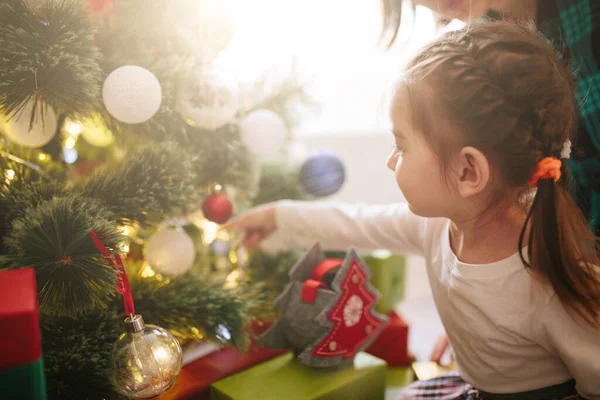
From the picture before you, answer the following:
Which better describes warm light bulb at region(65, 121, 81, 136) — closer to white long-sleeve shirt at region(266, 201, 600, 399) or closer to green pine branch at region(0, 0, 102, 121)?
green pine branch at region(0, 0, 102, 121)

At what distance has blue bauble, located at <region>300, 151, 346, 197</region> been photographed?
34.4 inches

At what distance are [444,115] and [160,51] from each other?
0.39 metres

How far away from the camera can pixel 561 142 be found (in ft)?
1.79

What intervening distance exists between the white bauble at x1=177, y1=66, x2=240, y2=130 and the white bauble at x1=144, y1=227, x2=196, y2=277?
166 millimetres

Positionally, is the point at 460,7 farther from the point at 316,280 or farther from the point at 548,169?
the point at 316,280

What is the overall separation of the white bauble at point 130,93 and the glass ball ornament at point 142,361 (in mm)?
243

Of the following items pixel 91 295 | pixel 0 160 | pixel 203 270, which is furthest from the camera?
pixel 203 270

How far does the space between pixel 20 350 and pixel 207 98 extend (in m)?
0.39

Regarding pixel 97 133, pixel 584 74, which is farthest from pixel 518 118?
pixel 97 133

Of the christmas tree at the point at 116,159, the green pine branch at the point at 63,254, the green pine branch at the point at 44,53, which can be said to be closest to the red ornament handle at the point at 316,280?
the christmas tree at the point at 116,159

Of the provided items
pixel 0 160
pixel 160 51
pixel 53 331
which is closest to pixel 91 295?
pixel 53 331

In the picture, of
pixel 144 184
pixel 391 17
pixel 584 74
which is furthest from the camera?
pixel 391 17

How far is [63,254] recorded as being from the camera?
0.46 metres

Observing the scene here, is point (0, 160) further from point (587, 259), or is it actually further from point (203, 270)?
point (587, 259)
